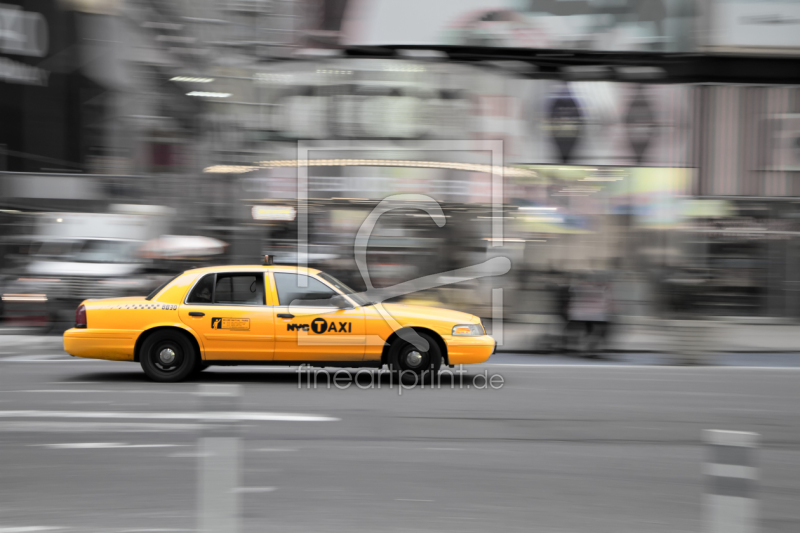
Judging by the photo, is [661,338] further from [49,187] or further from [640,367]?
[49,187]

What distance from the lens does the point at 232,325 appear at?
29.6 ft

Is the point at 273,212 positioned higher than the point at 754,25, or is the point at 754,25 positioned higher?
the point at 754,25

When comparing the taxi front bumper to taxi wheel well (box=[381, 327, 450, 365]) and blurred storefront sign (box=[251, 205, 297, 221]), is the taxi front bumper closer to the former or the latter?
taxi wheel well (box=[381, 327, 450, 365])

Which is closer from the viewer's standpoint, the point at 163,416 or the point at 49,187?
the point at 163,416

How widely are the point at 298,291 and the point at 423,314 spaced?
5.13 ft

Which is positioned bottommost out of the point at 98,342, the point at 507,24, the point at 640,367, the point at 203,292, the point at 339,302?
the point at 640,367

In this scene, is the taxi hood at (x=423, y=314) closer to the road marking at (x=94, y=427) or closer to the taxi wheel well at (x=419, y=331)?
the taxi wheel well at (x=419, y=331)

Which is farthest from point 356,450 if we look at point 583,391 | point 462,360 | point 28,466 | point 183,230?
point 183,230

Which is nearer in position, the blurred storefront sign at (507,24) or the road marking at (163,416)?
the road marking at (163,416)

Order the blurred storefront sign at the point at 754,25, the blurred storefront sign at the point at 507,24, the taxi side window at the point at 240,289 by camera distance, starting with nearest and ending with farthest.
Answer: the taxi side window at the point at 240,289, the blurred storefront sign at the point at 507,24, the blurred storefront sign at the point at 754,25

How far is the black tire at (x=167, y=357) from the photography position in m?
9.09

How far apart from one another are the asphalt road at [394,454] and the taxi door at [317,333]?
423 millimetres

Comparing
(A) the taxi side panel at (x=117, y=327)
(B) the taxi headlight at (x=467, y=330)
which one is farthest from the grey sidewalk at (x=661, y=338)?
(A) the taxi side panel at (x=117, y=327)

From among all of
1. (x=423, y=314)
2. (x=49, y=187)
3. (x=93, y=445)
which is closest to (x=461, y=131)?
(x=423, y=314)
